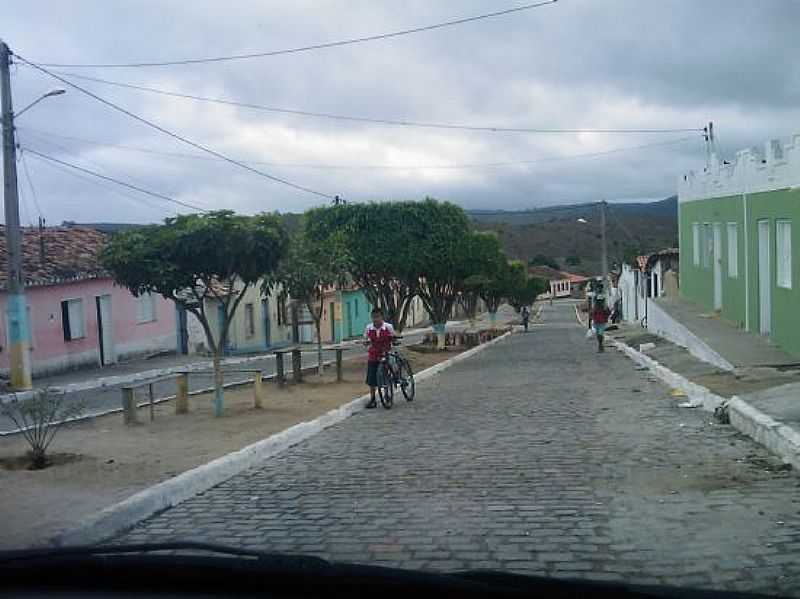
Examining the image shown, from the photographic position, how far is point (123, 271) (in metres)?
13.1

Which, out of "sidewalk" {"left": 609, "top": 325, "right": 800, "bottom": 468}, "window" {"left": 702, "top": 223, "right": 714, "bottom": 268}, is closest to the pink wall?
"sidewalk" {"left": 609, "top": 325, "right": 800, "bottom": 468}

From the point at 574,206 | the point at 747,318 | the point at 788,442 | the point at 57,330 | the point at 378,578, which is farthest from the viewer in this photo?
the point at 574,206

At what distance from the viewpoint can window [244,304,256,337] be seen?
1672 inches

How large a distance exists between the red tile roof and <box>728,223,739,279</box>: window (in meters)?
16.6

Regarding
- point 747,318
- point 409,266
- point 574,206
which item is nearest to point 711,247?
point 747,318

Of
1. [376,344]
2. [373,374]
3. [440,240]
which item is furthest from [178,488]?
[440,240]

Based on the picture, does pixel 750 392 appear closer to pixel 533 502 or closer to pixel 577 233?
pixel 533 502

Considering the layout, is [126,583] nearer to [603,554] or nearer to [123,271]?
[603,554]

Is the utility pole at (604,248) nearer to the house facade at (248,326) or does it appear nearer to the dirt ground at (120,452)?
the house facade at (248,326)

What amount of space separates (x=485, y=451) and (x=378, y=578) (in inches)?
247

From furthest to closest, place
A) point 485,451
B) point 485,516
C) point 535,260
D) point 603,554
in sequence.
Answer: point 535,260 → point 485,451 → point 485,516 → point 603,554

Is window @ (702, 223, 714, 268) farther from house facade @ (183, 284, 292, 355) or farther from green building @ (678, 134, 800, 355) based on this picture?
house facade @ (183, 284, 292, 355)

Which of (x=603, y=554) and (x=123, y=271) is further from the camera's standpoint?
(x=123, y=271)

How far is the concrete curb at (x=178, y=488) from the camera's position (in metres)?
6.51
